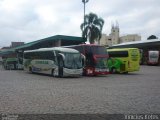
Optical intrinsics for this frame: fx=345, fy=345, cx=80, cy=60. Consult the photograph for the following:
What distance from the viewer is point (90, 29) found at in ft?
210

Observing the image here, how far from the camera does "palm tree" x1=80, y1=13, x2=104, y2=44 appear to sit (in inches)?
2510

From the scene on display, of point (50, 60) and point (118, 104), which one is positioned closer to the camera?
point (118, 104)

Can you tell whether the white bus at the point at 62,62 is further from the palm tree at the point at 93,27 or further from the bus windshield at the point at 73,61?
the palm tree at the point at 93,27

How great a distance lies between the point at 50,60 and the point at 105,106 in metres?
19.8

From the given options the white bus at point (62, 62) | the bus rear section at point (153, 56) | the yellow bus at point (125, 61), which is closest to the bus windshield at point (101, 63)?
the white bus at point (62, 62)

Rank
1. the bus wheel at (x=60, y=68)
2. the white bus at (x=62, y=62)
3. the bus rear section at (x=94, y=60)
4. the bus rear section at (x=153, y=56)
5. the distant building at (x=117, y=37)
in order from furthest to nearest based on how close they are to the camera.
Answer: the distant building at (x=117, y=37)
the bus rear section at (x=153, y=56)
the bus rear section at (x=94, y=60)
the bus wheel at (x=60, y=68)
the white bus at (x=62, y=62)

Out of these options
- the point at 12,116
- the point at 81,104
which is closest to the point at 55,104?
the point at 81,104

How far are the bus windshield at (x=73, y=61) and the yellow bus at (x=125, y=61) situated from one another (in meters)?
7.41

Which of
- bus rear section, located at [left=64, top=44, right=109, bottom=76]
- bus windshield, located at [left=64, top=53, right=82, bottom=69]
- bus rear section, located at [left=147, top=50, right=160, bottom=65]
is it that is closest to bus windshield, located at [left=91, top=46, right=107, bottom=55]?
bus rear section, located at [left=64, top=44, right=109, bottom=76]

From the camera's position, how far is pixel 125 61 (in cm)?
3566

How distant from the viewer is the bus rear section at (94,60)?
30.8 meters

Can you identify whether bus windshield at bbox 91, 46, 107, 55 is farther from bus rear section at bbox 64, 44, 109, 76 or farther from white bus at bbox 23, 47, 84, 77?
white bus at bbox 23, 47, 84, 77

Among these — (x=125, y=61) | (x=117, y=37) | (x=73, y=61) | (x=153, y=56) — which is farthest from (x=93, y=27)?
(x=117, y=37)

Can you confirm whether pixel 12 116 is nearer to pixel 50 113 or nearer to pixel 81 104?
pixel 50 113
